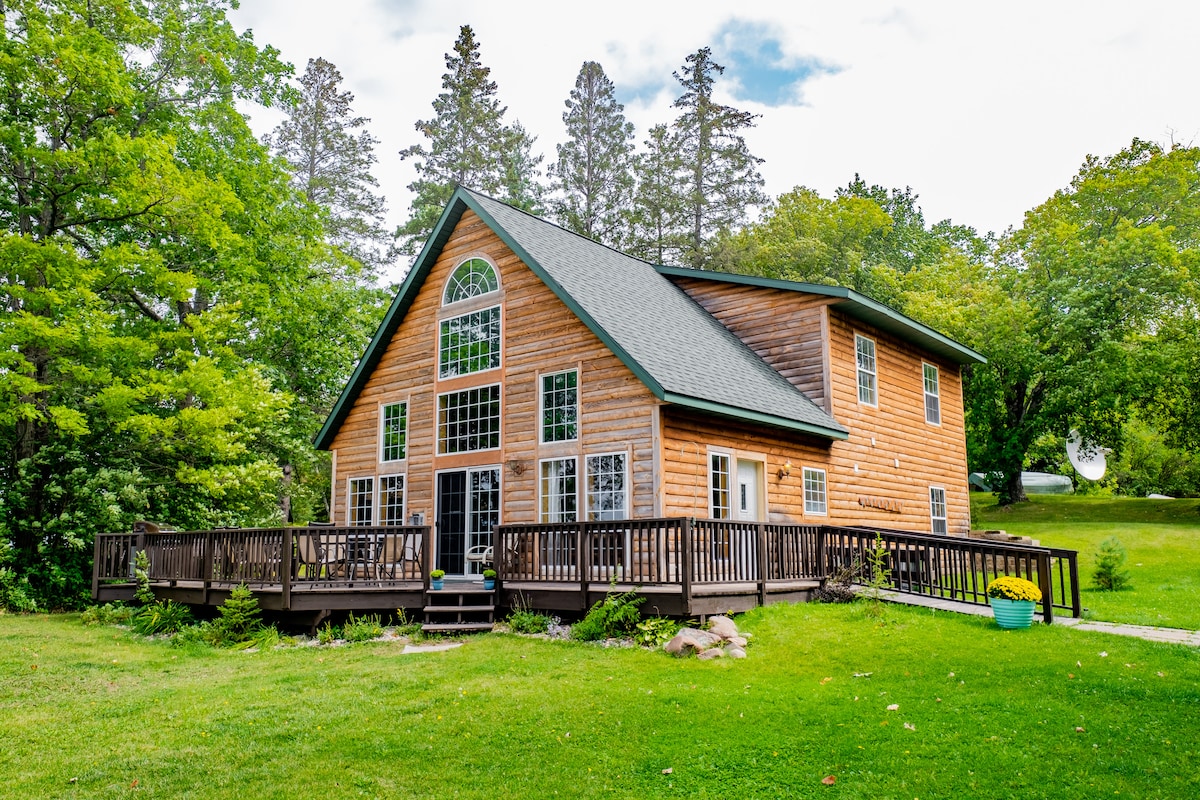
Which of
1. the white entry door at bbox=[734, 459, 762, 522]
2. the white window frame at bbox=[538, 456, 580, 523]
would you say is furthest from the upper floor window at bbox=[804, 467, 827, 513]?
the white window frame at bbox=[538, 456, 580, 523]

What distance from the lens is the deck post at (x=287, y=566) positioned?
475 inches

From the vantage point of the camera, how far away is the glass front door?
1533cm

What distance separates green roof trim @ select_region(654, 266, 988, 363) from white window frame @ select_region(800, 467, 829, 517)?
11.0 feet

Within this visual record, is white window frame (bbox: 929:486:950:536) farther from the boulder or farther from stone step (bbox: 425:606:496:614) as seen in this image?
stone step (bbox: 425:606:496:614)

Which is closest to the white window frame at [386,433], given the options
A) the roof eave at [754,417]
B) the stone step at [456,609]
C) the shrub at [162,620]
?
the shrub at [162,620]

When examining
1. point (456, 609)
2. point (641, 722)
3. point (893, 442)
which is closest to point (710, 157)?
point (893, 442)

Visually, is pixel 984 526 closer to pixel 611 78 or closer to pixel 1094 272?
pixel 1094 272

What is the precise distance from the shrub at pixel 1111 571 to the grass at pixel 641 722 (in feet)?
20.2

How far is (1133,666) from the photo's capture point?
8102mm

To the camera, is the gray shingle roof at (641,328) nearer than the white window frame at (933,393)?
Yes

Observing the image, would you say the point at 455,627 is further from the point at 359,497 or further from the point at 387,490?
the point at 359,497

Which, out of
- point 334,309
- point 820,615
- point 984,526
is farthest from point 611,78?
point 820,615

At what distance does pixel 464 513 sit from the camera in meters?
15.7

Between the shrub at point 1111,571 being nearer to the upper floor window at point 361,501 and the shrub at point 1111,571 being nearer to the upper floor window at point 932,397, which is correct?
the upper floor window at point 932,397
